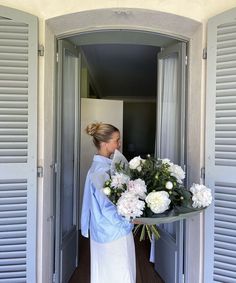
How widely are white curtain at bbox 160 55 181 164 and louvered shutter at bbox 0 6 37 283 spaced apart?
1.22m

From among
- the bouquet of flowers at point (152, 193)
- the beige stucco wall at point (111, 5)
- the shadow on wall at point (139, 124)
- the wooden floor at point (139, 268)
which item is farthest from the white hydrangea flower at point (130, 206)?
the shadow on wall at point (139, 124)

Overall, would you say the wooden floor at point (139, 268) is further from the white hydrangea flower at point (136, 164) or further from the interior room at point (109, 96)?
the white hydrangea flower at point (136, 164)

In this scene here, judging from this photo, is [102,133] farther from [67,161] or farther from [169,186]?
[67,161]

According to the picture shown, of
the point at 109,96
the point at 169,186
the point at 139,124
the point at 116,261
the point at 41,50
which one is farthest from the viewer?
the point at 139,124

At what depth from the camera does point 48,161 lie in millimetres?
2078

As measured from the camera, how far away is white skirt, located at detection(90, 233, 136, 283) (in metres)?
1.72

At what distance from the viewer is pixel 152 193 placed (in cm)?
142

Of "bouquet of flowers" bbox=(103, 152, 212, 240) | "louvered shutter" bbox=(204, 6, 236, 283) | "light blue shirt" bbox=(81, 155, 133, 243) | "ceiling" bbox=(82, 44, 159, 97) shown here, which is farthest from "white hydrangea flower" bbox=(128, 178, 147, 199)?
"ceiling" bbox=(82, 44, 159, 97)

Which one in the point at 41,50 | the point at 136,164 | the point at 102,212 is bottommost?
the point at 102,212

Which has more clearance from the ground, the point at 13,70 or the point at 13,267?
the point at 13,70

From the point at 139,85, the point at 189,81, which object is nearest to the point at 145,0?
the point at 189,81

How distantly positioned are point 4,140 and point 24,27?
2.50ft

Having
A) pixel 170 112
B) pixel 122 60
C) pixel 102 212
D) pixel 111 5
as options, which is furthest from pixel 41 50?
pixel 122 60

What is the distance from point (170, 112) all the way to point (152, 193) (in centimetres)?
136
